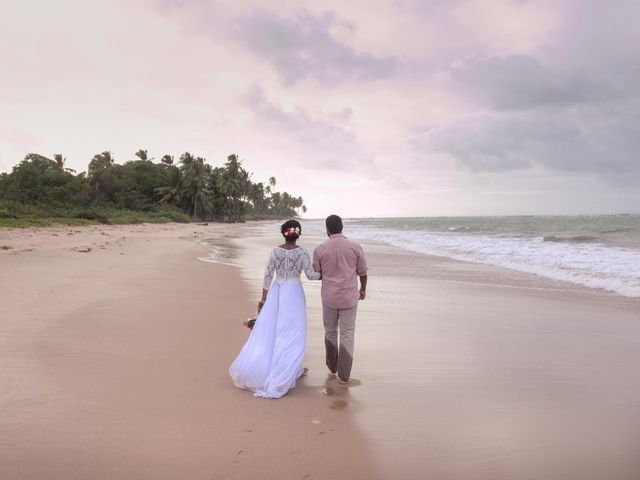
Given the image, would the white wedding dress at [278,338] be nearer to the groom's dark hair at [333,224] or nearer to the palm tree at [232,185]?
the groom's dark hair at [333,224]

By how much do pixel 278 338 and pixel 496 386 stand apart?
→ 231 centimetres

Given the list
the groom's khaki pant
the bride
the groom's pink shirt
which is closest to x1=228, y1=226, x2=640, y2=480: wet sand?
the groom's khaki pant

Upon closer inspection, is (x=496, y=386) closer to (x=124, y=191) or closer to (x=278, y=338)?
(x=278, y=338)

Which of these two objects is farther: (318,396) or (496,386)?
(496,386)

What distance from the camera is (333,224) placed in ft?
16.5

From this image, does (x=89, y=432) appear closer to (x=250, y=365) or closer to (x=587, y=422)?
(x=250, y=365)

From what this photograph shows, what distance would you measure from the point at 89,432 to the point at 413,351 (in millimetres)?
3864

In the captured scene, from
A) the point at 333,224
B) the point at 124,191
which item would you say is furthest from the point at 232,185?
the point at 333,224

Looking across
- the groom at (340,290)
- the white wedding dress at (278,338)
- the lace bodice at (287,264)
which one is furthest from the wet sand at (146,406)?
the lace bodice at (287,264)

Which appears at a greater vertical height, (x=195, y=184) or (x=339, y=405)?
(x=195, y=184)

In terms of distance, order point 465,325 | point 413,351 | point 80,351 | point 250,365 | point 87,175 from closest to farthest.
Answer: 1. point 250,365
2. point 80,351
3. point 413,351
4. point 465,325
5. point 87,175

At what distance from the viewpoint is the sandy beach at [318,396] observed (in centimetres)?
322

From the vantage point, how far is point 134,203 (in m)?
63.1

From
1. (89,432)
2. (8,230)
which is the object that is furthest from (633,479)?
(8,230)
